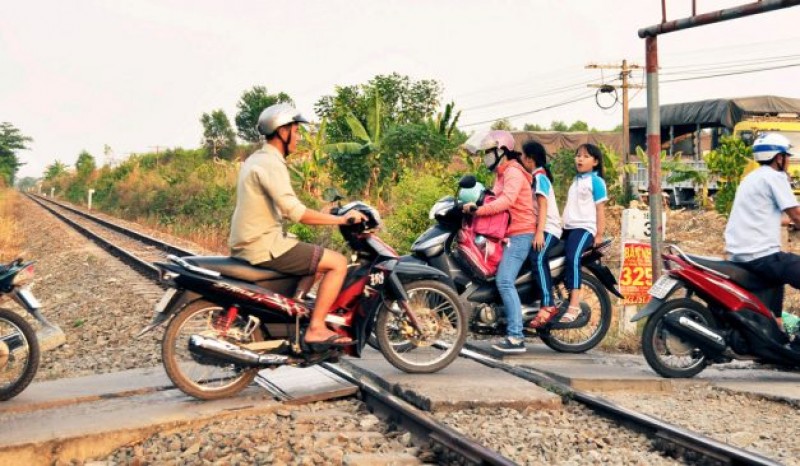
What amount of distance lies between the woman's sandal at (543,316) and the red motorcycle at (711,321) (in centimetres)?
117

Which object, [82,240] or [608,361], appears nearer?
[608,361]

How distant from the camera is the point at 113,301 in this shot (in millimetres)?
14109

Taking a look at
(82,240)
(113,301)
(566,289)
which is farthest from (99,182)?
(566,289)

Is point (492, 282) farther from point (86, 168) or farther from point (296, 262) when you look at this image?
point (86, 168)

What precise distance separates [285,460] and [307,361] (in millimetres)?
1612

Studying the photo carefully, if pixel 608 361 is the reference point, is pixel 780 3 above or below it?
above

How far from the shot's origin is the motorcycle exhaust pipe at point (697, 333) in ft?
24.2

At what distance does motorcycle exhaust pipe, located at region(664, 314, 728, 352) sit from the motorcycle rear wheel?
2.3 inches

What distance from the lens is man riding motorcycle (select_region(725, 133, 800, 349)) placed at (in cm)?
734

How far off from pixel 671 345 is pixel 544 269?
1437mm

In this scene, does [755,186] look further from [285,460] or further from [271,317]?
[285,460]

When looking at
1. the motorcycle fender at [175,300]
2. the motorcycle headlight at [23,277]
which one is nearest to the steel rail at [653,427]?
the motorcycle fender at [175,300]

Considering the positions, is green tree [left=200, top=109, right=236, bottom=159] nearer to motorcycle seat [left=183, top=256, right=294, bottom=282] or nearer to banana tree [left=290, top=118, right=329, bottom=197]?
banana tree [left=290, top=118, right=329, bottom=197]

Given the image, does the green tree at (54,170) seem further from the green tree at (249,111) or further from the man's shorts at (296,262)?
the man's shorts at (296,262)
